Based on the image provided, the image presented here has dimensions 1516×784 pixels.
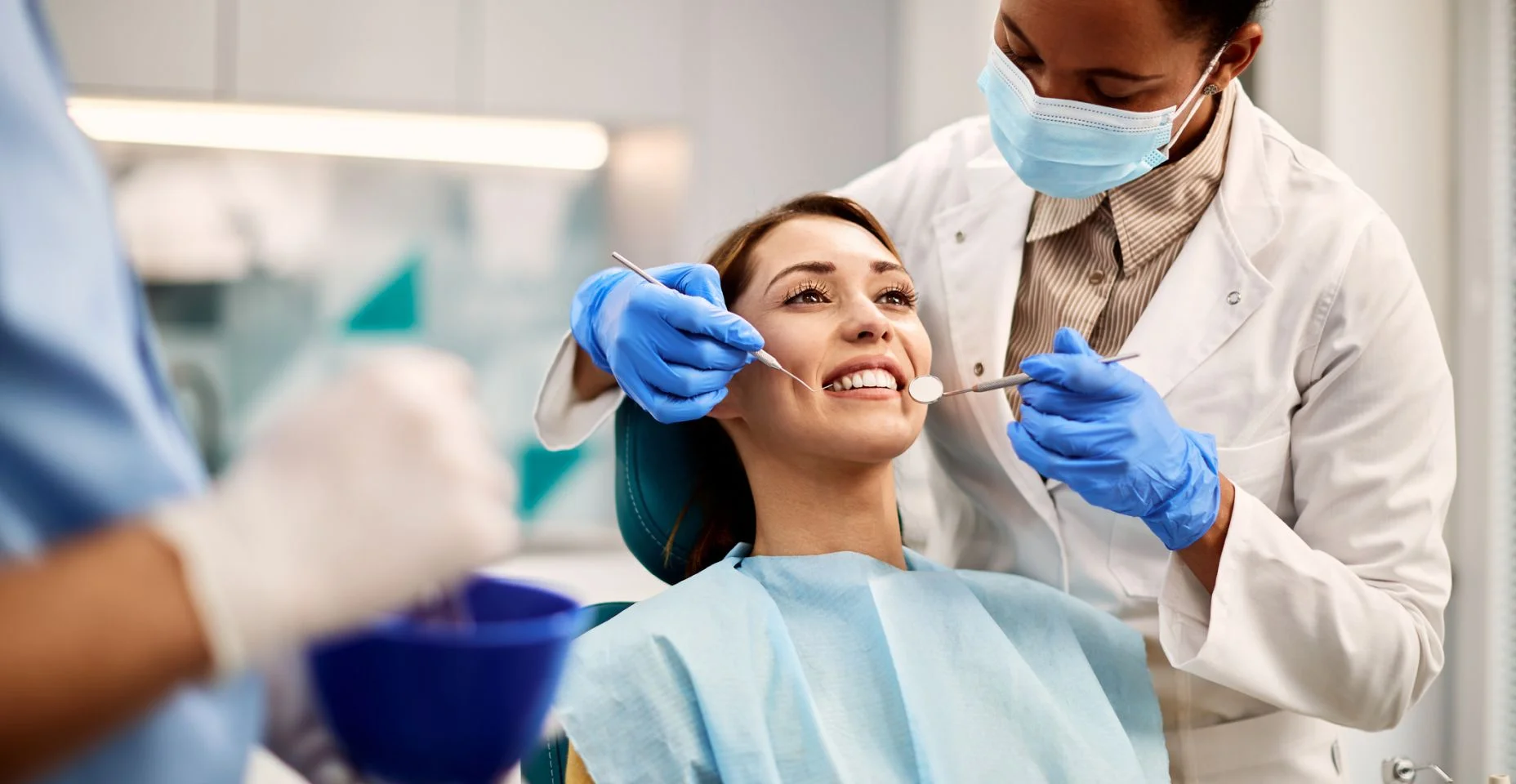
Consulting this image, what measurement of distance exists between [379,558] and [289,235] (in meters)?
3.25

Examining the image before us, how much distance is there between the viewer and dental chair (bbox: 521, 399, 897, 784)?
1.67 m

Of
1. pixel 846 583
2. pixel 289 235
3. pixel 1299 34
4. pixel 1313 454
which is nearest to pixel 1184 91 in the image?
pixel 1313 454

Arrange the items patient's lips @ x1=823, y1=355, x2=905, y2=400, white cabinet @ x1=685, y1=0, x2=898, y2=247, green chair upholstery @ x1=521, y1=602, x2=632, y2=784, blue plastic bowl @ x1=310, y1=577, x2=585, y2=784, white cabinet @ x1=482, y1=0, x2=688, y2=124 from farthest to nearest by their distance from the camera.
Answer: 1. white cabinet @ x1=685, y1=0, x2=898, y2=247
2. white cabinet @ x1=482, y1=0, x2=688, y2=124
3. patient's lips @ x1=823, y1=355, x2=905, y2=400
4. green chair upholstery @ x1=521, y1=602, x2=632, y2=784
5. blue plastic bowl @ x1=310, y1=577, x2=585, y2=784

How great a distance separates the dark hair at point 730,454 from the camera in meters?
1.68

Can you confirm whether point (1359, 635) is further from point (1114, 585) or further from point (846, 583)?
point (846, 583)

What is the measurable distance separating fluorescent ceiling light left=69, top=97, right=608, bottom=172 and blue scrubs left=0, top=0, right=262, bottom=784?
3.06m

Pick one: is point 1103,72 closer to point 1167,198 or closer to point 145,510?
point 1167,198

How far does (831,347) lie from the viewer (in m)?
1.51

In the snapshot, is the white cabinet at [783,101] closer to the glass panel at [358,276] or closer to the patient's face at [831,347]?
the glass panel at [358,276]

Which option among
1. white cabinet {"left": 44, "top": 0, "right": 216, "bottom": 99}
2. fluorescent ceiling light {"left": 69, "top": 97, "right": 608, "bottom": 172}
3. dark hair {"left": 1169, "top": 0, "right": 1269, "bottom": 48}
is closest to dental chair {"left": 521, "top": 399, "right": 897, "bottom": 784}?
dark hair {"left": 1169, "top": 0, "right": 1269, "bottom": 48}

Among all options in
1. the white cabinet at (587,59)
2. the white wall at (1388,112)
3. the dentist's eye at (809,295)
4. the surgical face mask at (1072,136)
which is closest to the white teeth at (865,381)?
the dentist's eye at (809,295)

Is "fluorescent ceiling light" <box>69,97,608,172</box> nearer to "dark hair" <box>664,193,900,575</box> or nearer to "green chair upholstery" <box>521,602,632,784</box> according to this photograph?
"dark hair" <box>664,193,900,575</box>

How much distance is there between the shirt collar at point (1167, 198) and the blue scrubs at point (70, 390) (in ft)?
4.24

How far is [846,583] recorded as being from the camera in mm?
1486
